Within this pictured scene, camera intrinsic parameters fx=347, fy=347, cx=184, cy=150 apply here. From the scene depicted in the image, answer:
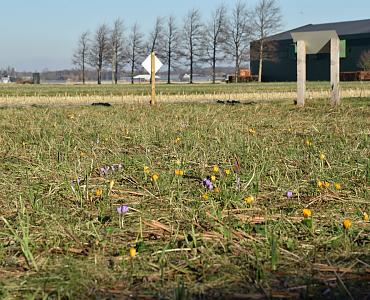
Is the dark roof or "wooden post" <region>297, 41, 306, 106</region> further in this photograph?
the dark roof

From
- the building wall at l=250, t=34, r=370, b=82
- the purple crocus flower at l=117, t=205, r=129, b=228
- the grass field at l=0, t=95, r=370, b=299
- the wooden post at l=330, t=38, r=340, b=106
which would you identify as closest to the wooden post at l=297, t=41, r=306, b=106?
the wooden post at l=330, t=38, r=340, b=106

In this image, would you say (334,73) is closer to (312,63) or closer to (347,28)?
(312,63)

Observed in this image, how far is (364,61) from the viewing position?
50.2 m

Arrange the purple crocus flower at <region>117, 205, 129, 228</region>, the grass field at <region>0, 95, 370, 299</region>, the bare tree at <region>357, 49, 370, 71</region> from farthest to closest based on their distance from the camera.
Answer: the bare tree at <region>357, 49, 370, 71</region>
the purple crocus flower at <region>117, 205, 129, 228</region>
the grass field at <region>0, 95, 370, 299</region>

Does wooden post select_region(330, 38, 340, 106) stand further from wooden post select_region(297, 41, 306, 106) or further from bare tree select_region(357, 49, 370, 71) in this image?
bare tree select_region(357, 49, 370, 71)

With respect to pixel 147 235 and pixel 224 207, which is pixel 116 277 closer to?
pixel 147 235

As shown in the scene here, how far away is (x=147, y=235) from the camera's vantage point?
7.36ft

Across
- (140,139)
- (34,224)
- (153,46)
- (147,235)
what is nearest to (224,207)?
(147,235)

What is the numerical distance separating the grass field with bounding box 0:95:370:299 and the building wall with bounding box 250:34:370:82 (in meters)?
56.3

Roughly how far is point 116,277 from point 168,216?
2.59ft

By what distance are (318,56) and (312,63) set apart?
2.00m

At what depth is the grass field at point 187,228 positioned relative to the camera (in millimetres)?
1648

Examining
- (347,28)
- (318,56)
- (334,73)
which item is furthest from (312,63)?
(334,73)

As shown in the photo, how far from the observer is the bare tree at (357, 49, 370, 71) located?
164 ft
